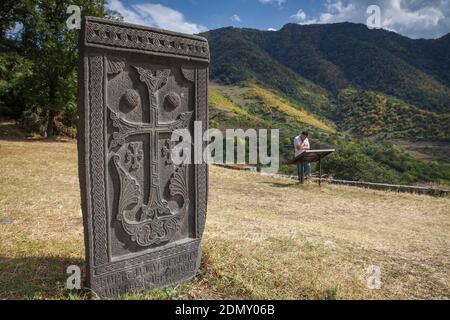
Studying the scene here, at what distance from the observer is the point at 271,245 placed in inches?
175

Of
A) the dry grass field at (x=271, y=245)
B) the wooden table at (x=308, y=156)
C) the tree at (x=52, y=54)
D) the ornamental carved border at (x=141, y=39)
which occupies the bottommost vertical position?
the dry grass field at (x=271, y=245)

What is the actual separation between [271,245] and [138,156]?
6.62 feet

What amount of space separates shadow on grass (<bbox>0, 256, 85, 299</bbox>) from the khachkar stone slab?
381mm

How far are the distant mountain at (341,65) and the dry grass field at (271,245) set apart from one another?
4445cm

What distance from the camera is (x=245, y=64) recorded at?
222 feet

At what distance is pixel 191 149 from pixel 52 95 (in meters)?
15.5

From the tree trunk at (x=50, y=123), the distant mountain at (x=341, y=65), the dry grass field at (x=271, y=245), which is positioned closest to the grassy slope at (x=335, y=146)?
the distant mountain at (x=341, y=65)

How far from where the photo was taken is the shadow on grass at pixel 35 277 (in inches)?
118

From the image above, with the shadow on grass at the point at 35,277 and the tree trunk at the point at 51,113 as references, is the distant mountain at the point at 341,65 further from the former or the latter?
the shadow on grass at the point at 35,277

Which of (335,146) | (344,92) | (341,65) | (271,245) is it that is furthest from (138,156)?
(341,65)

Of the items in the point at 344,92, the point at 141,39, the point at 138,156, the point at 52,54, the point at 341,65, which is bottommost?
the point at 138,156

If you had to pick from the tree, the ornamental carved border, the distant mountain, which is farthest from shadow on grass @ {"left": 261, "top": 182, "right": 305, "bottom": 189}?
the distant mountain

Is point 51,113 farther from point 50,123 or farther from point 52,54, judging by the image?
point 52,54

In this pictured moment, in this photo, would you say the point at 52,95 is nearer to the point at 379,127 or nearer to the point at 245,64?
the point at 379,127
